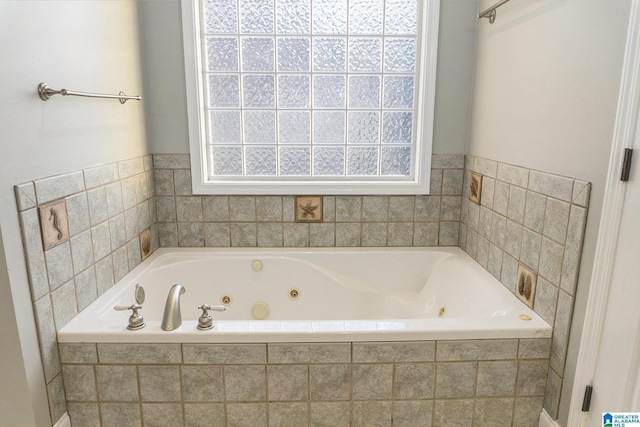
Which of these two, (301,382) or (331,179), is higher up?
(331,179)

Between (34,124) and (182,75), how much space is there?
103 centimetres

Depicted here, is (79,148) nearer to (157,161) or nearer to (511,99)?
(157,161)

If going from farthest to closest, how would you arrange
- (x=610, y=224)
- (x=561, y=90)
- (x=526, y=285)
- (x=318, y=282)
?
(x=318, y=282) < (x=526, y=285) < (x=561, y=90) < (x=610, y=224)

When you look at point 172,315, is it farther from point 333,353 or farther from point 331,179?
point 331,179

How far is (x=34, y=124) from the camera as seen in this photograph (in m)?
1.38

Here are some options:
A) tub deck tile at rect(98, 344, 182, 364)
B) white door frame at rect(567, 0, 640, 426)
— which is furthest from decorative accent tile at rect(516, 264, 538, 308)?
tub deck tile at rect(98, 344, 182, 364)

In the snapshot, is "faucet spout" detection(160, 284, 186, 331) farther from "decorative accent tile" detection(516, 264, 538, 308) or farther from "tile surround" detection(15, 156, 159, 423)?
"decorative accent tile" detection(516, 264, 538, 308)

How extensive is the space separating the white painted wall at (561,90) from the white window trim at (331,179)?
317 millimetres

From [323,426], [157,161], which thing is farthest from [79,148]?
[323,426]

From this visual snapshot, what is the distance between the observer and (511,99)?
6.10 ft

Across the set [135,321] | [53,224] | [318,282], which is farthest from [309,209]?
[53,224]

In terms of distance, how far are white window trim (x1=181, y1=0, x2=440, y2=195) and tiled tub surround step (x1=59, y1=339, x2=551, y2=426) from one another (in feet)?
3.52

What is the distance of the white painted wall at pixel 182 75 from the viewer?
7.27 feet

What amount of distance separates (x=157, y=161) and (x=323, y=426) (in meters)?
1.68
